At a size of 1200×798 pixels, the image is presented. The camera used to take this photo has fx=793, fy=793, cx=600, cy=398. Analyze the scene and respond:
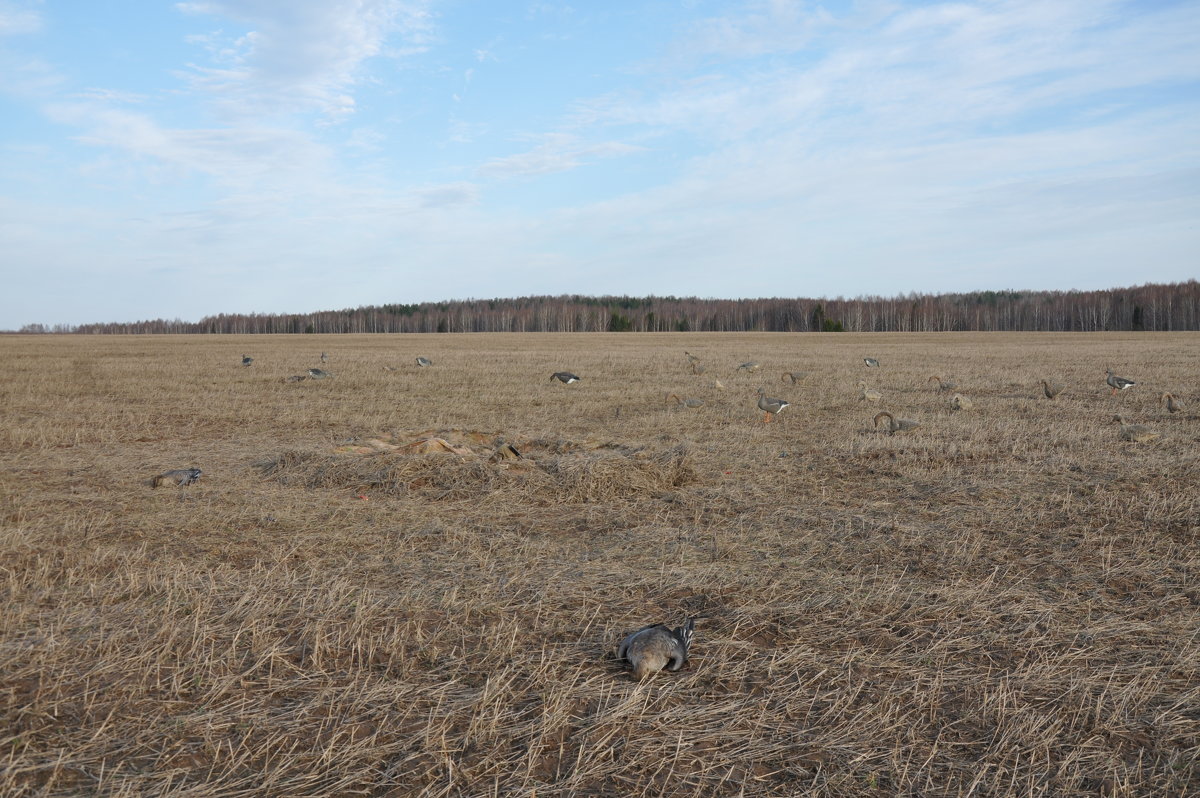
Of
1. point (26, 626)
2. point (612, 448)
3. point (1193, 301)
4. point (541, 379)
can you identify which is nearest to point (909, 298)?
point (1193, 301)

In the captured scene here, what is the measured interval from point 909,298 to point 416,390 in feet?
403

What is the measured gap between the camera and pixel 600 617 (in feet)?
18.3

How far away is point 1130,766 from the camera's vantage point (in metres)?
3.78

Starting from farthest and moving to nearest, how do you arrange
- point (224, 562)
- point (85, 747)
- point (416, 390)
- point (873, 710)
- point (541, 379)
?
point (541, 379)
point (416, 390)
point (224, 562)
point (873, 710)
point (85, 747)

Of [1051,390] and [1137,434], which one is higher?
[1051,390]

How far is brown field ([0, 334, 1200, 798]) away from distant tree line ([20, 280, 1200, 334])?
97131mm

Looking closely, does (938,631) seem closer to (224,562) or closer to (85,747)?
(85,747)

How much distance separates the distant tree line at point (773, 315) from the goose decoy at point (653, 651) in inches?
4008

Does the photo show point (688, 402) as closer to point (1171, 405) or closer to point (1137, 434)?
point (1137, 434)

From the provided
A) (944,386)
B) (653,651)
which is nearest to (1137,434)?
(944,386)

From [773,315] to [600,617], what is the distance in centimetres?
12378

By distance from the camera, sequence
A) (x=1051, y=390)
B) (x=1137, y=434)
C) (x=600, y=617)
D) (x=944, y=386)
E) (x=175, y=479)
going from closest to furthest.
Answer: (x=600, y=617), (x=175, y=479), (x=1137, y=434), (x=1051, y=390), (x=944, y=386)

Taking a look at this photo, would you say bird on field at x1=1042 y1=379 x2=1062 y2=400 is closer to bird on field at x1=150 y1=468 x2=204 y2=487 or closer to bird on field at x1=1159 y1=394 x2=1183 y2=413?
bird on field at x1=1159 y1=394 x2=1183 y2=413

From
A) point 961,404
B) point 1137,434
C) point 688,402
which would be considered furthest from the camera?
point 688,402
